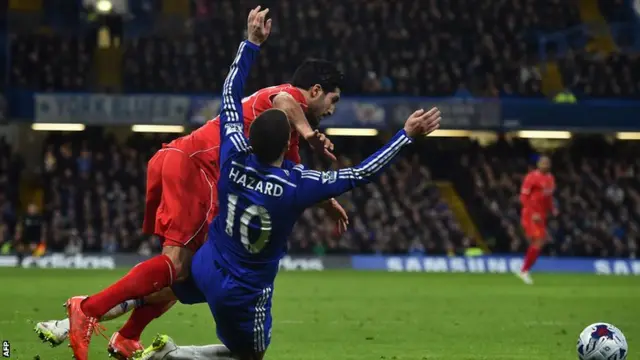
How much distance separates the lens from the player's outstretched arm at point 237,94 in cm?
693

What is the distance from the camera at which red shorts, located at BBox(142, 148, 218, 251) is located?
7.96m

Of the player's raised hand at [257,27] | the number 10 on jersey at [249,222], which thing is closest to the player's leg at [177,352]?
the number 10 on jersey at [249,222]

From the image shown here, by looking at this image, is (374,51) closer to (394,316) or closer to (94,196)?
(94,196)

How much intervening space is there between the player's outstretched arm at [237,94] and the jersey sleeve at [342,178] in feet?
1.50

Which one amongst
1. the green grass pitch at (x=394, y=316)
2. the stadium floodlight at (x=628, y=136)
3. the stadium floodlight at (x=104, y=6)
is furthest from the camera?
the stadium floodlight at (x=628, y=136)

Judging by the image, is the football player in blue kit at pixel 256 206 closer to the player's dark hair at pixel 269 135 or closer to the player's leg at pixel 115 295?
the player's dark hair at pixel 269 135

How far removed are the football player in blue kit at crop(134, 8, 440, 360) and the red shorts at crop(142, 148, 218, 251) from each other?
91 centimetres

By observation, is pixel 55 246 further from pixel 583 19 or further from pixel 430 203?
pixel 583 19

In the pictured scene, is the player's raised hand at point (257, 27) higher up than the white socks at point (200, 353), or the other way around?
the player's raised hand at point (257, 27)

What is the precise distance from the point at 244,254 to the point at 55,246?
23151 millimetres

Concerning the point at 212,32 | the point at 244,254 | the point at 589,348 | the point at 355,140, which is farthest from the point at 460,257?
the point at 244,254

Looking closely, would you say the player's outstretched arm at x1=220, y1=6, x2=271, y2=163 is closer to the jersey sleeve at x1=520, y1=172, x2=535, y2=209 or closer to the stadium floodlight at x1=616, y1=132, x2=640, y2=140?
the jersey sleeve at x1=520, y1=172, x2=535, y2=209

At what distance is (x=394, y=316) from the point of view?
1466 centimetres

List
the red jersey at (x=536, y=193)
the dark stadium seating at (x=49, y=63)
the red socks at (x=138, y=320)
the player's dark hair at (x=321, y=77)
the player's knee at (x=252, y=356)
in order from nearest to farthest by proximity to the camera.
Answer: the player's knee at (x=252, y=356), the red socks at (x=138, y=320), the player's dark hair at (x=321, y=77), the red jersey at (x=536, y=193), the dark stadium seating at (x=49, y=63)
